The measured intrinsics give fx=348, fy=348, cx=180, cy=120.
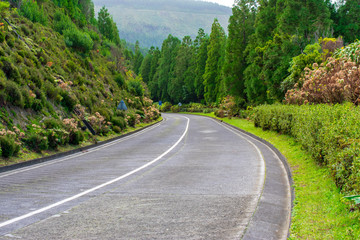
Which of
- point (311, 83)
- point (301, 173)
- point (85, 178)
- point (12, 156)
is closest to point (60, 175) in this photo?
point (85, 178)

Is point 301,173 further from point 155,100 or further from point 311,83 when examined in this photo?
point 155,100

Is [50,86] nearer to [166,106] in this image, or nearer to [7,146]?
[7,146]

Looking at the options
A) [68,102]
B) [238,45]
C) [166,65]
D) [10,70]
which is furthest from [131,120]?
→ [166,65]

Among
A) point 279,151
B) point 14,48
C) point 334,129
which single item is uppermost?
point 14,48

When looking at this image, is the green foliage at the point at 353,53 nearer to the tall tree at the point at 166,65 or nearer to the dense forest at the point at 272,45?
the dense forest at the point at 272,45

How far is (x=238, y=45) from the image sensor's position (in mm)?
48062

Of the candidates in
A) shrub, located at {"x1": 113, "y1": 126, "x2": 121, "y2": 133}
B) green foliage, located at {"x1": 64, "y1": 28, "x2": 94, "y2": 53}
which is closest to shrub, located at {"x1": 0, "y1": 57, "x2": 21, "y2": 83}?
shrub, located at {"x1": 113, "y1": 126, "x2": 121, "y2": 133}

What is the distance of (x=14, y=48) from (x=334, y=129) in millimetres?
19228

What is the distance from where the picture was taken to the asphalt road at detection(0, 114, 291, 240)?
16.8 ft

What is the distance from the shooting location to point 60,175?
10047 mm

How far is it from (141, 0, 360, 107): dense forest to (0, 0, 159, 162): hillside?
13.7 meters

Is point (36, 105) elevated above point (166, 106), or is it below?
above

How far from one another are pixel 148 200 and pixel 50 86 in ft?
51.1

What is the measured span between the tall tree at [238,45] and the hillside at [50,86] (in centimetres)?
1360
